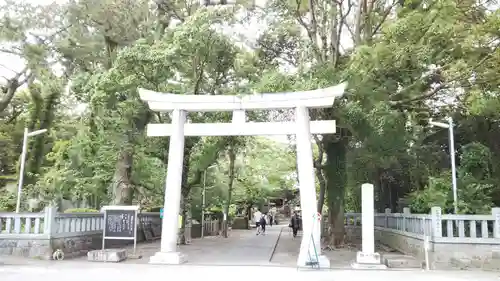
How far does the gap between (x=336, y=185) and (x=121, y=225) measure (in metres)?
9.37

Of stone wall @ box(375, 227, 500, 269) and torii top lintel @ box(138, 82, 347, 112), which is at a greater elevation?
torii top lintel @ box(138, 82, 347, 112)

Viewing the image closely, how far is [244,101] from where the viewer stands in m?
14.9

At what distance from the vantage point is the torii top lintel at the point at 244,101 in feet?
47.0

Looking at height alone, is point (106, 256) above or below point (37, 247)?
below

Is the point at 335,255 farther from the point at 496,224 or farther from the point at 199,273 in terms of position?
the point at 199,273

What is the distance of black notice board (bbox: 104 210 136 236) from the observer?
15.1 meters

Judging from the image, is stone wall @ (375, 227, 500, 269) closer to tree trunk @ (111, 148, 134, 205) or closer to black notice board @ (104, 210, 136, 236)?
black notice board @ (104, 210, 136, 236)

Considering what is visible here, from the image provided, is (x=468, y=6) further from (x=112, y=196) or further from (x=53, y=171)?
(x=53, y=171)

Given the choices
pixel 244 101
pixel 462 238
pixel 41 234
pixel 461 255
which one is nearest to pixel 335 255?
pixel 461 255

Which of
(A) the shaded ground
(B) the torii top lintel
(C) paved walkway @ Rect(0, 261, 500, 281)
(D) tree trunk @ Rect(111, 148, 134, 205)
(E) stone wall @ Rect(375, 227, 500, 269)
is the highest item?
(B) the torii top lintel

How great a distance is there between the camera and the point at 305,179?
13.9 metres

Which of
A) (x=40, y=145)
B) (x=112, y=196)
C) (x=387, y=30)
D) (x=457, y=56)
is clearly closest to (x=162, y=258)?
(x=112, y=196)

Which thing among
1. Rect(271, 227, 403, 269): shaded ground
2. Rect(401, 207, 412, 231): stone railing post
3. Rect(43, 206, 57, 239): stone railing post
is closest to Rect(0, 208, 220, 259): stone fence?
Rect(43, 206, 57, 239): stone railing post

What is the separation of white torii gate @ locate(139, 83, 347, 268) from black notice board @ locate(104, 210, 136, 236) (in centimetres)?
137
